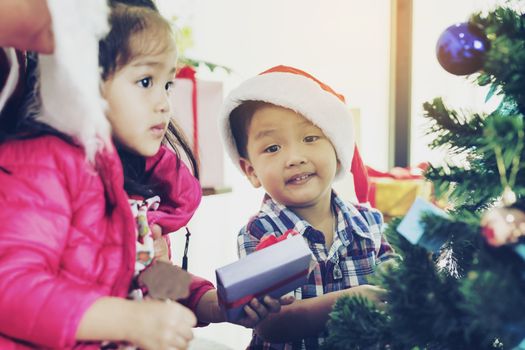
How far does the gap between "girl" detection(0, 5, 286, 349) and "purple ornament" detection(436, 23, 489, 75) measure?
0.33 metres

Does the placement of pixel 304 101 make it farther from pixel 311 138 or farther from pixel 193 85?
pixel 193 85

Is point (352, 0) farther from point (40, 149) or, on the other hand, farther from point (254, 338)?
point (40, 149)

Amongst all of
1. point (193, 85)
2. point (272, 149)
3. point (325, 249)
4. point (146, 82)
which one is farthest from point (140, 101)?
point (193, 85)

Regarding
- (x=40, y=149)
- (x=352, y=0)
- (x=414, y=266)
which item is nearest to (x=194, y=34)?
(x=352, y=0)

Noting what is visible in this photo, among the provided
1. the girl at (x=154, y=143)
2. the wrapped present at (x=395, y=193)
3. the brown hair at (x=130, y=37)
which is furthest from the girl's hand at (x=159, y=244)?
the wrapped present at (x=395, y=193)

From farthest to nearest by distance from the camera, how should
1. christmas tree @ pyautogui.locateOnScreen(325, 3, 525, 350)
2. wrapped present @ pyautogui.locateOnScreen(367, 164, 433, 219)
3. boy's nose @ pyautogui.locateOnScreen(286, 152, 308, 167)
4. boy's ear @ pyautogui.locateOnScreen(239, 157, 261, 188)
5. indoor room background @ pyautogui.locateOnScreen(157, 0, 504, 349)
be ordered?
wrapped present @ pyautogui.locateOnScreen(367, 164, 433, 219) → indoor room background @ pyautogui.locateOnScreen(157, 0, 504, 349) → boy's ear @ pyautogui.locateOnScreen(239, 157, 261, 188) → boy's nose @ pyautogui.locateOnScreen(286, 152, 308, 167) → christmas tree @ pyautogui.locateOnScreen(325, 3, 525, 350)

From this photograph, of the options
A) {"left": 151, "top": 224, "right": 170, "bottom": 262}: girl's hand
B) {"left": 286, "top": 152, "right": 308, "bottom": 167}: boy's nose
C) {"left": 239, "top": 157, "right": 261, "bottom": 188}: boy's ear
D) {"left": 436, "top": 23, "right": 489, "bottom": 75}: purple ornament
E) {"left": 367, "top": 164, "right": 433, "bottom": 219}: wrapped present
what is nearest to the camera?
{"left": 436, "top": 23, "right": 489, "bottom": 75}: purple ornament

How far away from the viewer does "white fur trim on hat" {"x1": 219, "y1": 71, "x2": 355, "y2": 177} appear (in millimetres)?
847

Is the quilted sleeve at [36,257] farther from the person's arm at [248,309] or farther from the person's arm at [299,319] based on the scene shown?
the person's arm at [299,319]

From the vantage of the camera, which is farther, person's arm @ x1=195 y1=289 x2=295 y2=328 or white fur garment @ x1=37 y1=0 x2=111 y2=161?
person's arm @ x1=195 y1=289 x2=295 y2=328

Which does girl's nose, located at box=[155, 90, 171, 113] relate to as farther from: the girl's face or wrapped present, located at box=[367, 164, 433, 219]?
wrapped present, located at box=[367, 164, 433, 219]

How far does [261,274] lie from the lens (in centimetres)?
57

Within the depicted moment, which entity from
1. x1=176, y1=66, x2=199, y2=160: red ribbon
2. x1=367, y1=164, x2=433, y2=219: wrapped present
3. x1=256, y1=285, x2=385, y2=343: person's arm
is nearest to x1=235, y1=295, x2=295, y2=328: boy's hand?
x1=256, y1=285, x2=385, y2=343: person's arm

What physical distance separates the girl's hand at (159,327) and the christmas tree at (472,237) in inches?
7.3
